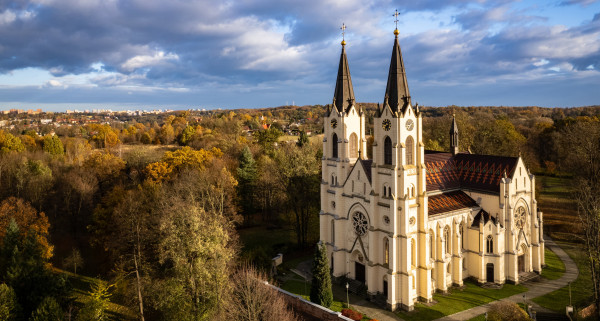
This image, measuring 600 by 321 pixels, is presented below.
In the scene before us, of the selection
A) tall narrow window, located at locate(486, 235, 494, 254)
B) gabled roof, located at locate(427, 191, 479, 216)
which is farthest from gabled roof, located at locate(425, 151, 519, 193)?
tall narrow window, located at locate(486, 235, 494, 254)

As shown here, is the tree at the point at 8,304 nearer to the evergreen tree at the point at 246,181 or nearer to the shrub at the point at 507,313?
the evergreen tree at the point at 246,181

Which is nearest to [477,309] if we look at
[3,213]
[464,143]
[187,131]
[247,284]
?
[247,284]

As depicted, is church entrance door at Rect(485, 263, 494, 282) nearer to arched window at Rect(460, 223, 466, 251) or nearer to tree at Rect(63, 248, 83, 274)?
arched window at Rect(460, 223, 466, 251)

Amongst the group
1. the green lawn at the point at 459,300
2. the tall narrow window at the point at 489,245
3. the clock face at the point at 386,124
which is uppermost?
the clock face at the point at 386,124

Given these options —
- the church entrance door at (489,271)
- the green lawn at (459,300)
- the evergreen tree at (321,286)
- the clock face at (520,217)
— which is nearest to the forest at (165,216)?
the evergreen tree at (321,286)

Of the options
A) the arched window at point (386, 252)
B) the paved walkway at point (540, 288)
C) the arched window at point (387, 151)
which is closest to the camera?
the paved walkway at point (540, 288)

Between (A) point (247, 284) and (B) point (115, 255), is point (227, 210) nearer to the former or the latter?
(B) point (115, 255)

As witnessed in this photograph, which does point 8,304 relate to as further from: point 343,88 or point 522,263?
point 522,263
